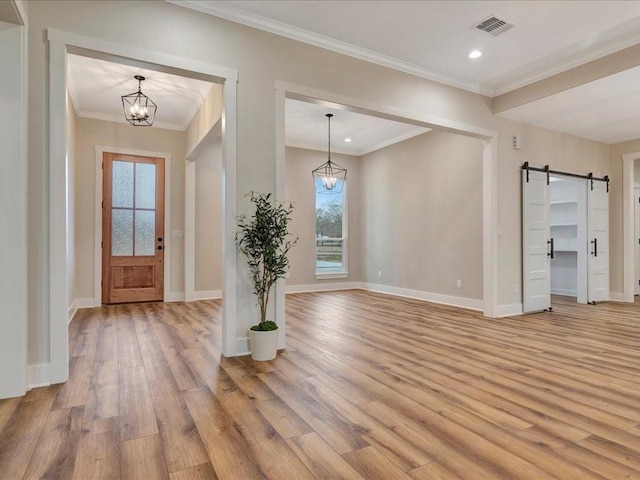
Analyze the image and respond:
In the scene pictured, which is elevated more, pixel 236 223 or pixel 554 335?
pixel 236 223

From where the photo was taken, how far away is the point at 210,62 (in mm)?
3244

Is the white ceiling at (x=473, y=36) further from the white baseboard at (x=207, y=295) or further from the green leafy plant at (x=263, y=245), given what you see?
the white baseboard at (x=207, y=295)

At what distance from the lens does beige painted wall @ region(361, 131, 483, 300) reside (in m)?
5.96

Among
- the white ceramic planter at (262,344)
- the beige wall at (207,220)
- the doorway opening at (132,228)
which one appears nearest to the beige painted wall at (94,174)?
the doorway opening at (132,228)

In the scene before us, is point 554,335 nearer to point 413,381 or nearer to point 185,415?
point 413,381

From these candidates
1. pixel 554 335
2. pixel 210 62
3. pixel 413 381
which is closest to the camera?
pixel 413 381

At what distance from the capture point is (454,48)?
3967mm

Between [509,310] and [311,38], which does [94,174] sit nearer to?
[311,38]

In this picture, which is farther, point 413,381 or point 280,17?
point 280,17

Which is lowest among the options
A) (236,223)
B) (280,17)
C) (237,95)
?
(236,223)

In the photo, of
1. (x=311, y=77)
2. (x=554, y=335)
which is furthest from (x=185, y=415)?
(x=554, y=335)

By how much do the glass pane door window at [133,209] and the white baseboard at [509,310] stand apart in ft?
18.6

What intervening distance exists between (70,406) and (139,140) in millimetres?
5077

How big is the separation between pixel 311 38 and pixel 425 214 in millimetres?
4064
